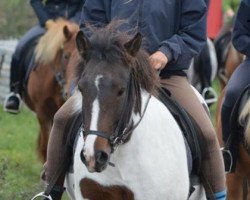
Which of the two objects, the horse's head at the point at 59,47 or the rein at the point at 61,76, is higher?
the horse's head at the point at 59,47

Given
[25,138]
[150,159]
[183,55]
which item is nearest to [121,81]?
[150,159]

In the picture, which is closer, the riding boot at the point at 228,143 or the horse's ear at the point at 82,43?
the horse's ear at the point at 82,43

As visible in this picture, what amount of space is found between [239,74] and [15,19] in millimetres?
10491

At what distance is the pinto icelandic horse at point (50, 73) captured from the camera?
962 centimetres

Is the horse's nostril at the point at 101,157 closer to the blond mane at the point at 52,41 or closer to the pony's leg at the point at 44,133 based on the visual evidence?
the blond mane at the point at 52,41

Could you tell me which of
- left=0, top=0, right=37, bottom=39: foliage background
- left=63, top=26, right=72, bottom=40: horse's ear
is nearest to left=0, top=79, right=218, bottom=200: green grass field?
left=63, top=26, right=72, bottom=40: horse's ear

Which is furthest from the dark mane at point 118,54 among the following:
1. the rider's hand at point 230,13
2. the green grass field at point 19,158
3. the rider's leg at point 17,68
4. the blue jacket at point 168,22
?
the rider's hand at point 230,13

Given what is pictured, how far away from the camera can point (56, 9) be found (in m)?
Result: 10.7

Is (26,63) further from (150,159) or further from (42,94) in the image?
(150,159)

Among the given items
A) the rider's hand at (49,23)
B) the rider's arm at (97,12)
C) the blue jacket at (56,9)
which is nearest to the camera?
the rider's arm at (97,12)

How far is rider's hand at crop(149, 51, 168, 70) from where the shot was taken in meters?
5.54

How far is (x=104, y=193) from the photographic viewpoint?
5.26 metres

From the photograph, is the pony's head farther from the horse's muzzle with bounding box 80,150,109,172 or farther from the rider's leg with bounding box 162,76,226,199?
the rider's leg with bounding box 162,76,226,199

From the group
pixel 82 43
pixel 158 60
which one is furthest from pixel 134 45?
pixel 158 60
